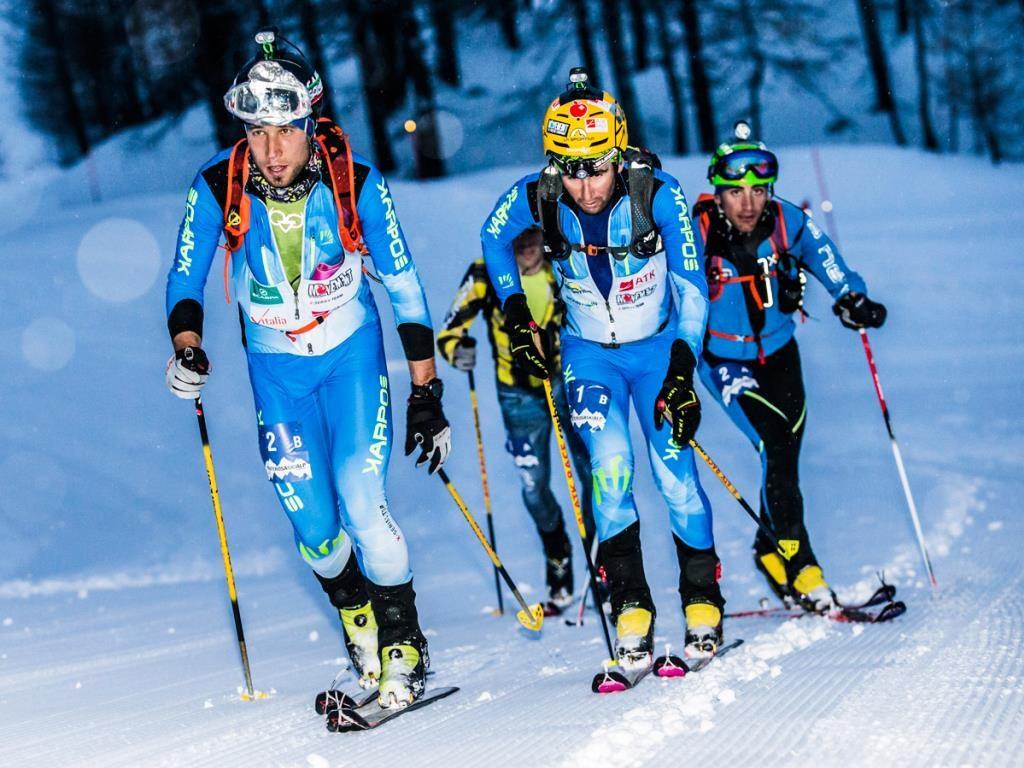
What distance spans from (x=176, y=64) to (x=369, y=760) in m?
37.8

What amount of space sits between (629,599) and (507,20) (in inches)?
1561

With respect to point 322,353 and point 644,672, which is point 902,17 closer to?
point 322,353

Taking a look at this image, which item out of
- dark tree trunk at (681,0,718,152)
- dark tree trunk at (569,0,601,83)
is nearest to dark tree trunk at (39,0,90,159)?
dark tree trunk at (569,0,601,83)

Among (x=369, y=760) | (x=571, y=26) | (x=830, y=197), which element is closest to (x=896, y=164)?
(x=830, y=197)

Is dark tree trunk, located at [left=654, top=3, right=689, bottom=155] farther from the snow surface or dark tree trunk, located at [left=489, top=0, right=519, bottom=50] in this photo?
the snow surface

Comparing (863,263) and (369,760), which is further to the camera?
(863,263)

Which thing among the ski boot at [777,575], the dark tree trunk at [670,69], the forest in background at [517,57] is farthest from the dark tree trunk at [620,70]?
the ski boot at [777,575]

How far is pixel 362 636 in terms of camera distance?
491 centimetres

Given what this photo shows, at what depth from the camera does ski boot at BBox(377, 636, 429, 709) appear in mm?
4383

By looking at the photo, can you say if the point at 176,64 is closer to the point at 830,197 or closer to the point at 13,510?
the point at 830,197

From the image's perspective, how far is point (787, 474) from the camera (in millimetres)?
6109

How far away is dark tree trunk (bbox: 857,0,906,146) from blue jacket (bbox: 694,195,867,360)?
3515 centimetres

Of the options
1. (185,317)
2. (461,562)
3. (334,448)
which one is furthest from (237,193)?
(461,562)

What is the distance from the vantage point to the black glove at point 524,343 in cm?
521
